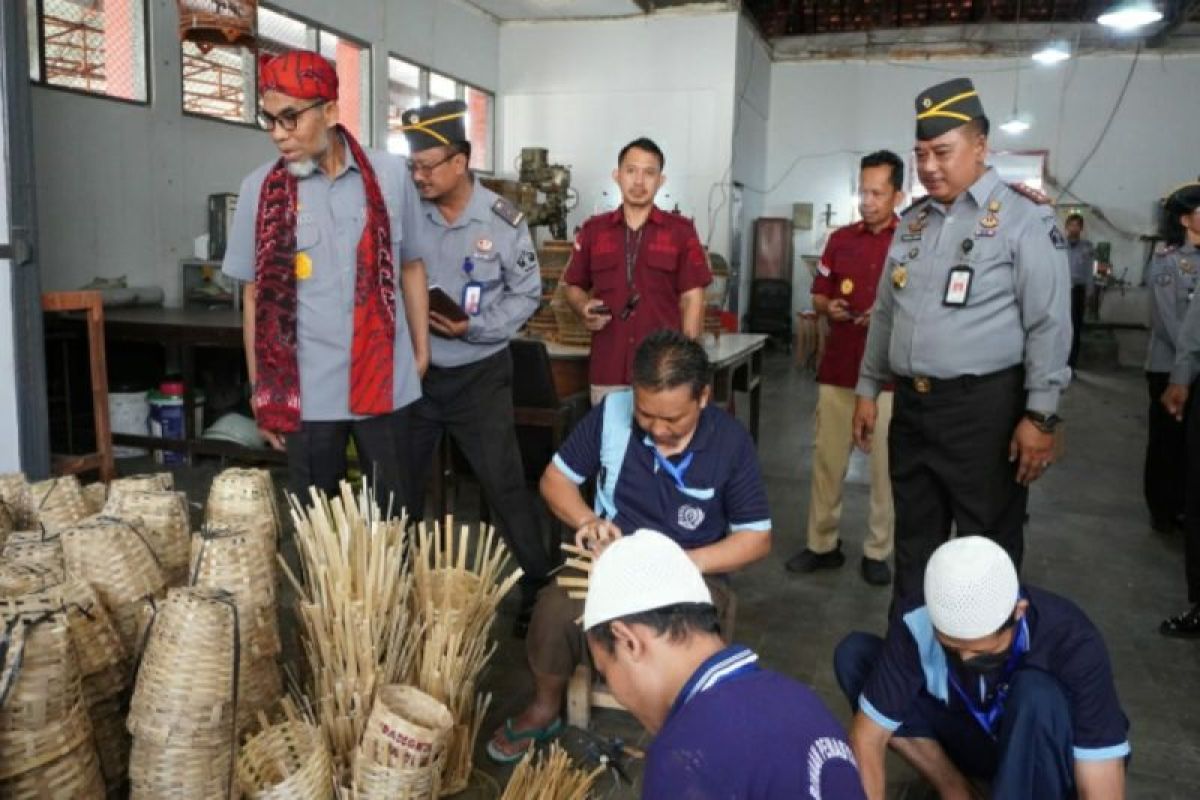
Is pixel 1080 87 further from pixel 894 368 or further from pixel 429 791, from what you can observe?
pixel 429 791

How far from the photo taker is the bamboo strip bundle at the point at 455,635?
205cm

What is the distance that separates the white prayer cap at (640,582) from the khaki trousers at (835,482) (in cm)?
249

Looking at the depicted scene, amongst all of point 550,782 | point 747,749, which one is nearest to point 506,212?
point 550,782

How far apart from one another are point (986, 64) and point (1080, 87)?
1.09 m

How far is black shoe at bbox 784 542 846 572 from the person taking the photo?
3.76 metres

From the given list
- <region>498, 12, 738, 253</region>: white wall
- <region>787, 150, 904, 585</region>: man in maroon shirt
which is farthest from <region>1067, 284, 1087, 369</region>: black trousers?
<region>787, 150, 904, 585</region>: man in maroon shirt

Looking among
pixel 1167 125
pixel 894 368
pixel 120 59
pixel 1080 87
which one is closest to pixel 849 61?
pixel 1080 87

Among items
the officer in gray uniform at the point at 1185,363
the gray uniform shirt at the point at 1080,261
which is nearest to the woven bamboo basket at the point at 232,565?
the officer in gray uniform at the point at 1185,363

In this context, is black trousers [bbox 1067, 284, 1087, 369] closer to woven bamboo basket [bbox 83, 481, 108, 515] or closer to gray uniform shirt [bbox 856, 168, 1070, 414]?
gray uniform shirt [bbox 856, 168, 1070, 414]

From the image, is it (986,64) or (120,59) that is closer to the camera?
(120,59)

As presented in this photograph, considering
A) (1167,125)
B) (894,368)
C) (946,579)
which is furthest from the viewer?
(1167,125)

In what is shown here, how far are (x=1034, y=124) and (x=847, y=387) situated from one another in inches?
369

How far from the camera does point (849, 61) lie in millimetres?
11953

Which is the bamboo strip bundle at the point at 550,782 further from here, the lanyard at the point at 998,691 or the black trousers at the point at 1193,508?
the black trousers at the point at 1193,508
